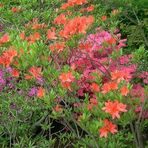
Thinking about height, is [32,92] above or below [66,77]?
below

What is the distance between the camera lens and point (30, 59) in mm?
2660

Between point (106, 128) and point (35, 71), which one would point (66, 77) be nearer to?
point (35, 71)

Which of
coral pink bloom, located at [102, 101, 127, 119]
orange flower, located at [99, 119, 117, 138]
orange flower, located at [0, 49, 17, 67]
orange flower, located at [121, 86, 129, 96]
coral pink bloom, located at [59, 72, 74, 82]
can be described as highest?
orange flower, located at [0, 49, 17, 67]

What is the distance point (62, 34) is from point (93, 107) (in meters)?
0.50

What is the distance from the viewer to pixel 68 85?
2.73 metres

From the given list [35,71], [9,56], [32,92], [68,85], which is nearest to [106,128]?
[68,85]

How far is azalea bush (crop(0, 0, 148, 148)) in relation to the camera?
103 inches

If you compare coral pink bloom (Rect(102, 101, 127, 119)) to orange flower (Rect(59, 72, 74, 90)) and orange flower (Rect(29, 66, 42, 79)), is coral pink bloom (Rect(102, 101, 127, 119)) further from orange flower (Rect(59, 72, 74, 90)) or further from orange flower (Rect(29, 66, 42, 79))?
orange flower (Rect(29, 66, 42, 79))

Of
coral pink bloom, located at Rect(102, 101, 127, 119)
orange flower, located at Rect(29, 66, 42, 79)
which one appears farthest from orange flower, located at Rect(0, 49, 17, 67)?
coral pink bloom, located at Rect(102, 101, 127, 119)

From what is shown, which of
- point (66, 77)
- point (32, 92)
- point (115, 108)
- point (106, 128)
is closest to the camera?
point (115, 108)

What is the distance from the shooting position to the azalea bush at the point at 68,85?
2605 mm

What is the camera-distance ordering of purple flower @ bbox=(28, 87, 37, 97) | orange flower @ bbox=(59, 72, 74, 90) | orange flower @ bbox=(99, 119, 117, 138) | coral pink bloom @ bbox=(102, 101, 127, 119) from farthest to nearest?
purple flower @ bbox=(28, 87, 37, 97), orange flower @ bbox=(59, 72, 74, 90), orange flower @ bbox=(99, 119, 117, 138), coral pink bloom @ bbox=(102, 101, 127, 119)

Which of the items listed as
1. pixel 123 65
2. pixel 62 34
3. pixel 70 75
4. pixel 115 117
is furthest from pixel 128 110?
pixel 123 65

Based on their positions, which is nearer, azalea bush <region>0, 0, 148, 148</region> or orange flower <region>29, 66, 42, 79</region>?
azalea bush <region>0, 0, 148, 148</region>
